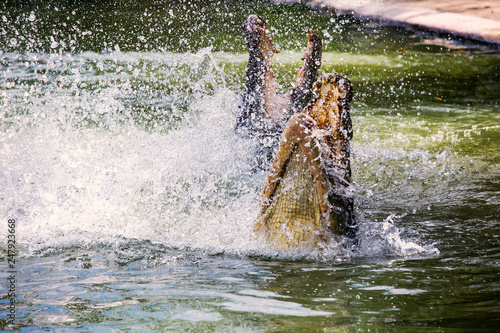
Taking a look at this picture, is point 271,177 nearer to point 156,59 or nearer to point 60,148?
point 60,148

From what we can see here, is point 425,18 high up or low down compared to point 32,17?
up

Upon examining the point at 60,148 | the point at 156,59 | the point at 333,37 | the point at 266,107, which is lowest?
the point at 60,148

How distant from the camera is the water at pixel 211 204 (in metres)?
2.32

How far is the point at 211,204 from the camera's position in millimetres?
3980

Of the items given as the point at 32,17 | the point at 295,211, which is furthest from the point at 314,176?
the point at 32,17

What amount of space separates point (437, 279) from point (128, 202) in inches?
88.5

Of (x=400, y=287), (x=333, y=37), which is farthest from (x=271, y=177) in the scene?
(x=333, y=37)

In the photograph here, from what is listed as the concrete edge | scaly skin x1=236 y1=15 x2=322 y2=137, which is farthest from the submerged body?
the concrete edge

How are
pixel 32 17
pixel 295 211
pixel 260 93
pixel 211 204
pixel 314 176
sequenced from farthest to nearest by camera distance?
pixel 32 17 < pixel 260 93 < pixel 211 204 < pixel 295 211 < pixel 314 176

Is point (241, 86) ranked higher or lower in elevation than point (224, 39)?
lower

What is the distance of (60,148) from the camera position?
481 centimetres

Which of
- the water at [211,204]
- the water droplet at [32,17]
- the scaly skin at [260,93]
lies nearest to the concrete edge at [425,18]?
the water at [211,204]

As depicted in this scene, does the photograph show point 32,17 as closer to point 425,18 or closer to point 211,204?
point 425,18

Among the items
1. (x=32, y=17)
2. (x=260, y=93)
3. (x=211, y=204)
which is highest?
(x=32, y=17)
